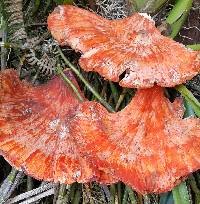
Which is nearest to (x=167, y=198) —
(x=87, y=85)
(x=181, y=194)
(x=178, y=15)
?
(x=181, y=194)

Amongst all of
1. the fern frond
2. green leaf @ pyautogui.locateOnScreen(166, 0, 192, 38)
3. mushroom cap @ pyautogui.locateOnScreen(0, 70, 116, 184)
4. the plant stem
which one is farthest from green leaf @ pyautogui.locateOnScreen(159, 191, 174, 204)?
the fern frond

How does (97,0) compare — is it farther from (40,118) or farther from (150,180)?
(150,180)

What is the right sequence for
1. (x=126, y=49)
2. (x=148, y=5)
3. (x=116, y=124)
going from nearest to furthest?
(x=126, y=49), (x=116, y=124), (x=148, y=5)

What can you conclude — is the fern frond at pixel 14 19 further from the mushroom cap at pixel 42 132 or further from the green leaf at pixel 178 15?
the green leaf at pixel 178 15

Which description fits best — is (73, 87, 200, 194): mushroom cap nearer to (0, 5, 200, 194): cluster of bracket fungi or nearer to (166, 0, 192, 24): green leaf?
(0, 5, 200, 194): cluster of bracket fungi

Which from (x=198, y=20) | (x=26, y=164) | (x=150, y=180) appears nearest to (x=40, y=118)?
(x=26, y=164)

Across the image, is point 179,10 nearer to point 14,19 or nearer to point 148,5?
point 148,5

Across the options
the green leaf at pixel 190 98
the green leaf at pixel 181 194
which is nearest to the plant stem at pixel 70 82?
the green leaf at pixel 190 98

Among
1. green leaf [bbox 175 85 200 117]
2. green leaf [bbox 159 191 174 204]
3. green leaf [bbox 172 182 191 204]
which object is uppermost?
green leaf [bbox 175 85 200 117]
